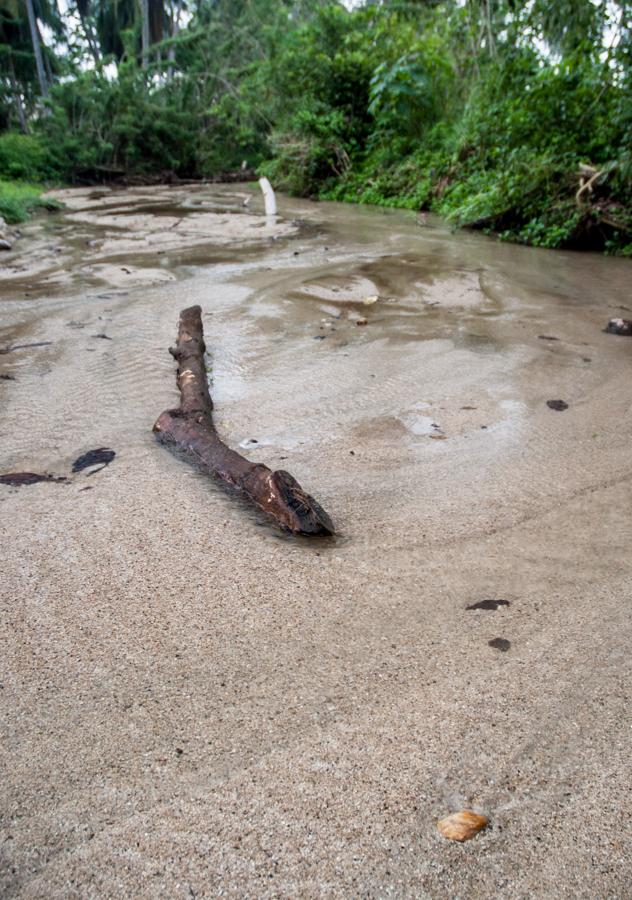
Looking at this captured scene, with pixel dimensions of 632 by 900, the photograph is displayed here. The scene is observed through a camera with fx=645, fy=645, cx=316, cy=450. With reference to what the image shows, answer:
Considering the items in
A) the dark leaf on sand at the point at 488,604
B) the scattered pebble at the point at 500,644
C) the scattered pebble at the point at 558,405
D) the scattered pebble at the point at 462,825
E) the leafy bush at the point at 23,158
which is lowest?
the scattered pebble at the point at 558,405

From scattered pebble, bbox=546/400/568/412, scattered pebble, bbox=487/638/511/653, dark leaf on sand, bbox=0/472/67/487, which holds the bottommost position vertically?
scattered pebble, bbox=546/400/568/412

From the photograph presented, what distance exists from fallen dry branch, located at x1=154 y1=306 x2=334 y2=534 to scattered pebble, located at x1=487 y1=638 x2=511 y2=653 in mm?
614

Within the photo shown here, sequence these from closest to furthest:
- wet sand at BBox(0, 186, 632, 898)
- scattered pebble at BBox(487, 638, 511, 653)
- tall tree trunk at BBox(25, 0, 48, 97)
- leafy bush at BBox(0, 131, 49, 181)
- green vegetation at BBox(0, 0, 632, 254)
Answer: wet sand at BBox(0, 186, 632, 898)
scattered pebble at BBox(487, 638, 511, 653)
green vegetation at BBox(0, 0, 632, 254)
leafy bush at BBox(0, 131, 49, 181)
tall tree trunk at BBox(25, 0, 48, 97)

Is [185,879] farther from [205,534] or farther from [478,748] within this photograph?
[205,534]

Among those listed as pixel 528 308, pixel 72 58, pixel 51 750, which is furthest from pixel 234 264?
pixel 72 58

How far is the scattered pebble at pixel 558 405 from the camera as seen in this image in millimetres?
2838

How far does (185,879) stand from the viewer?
971 mm

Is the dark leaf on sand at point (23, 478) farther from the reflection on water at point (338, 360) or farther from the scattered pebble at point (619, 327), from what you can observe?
the scattered pebble at point (619, 327)

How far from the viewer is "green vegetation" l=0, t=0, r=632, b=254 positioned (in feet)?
22.9

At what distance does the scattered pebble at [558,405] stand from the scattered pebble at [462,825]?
81.9 inches

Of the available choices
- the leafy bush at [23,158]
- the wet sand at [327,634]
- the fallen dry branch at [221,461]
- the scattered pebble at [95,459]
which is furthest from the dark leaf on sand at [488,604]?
the leafy bush at [23,158]

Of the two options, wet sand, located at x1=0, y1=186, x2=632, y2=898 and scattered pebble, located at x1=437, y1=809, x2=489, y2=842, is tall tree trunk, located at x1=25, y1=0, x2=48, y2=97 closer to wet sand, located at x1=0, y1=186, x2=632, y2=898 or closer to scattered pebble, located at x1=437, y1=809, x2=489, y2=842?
wet sand, located at x1=0, y1=186, x2=632, y2=898

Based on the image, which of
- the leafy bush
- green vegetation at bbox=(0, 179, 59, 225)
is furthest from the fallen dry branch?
the leafy bush

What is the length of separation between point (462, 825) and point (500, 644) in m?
0.48
